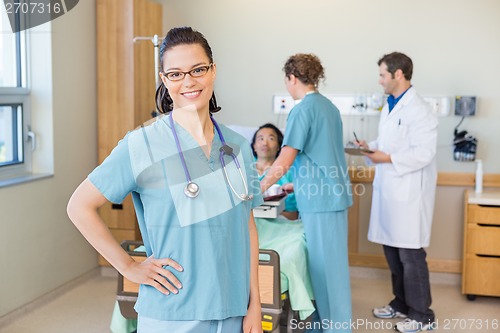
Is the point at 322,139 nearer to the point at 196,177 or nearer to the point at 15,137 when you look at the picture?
the point at 196,177

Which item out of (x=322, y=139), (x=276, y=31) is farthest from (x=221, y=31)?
(x=322, y=139)

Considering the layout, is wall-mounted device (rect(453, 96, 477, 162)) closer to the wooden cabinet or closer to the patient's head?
the patient's head

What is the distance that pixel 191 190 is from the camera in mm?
1302

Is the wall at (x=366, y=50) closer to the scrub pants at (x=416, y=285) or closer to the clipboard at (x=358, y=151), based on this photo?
the clipboard at (x=358, y=151)

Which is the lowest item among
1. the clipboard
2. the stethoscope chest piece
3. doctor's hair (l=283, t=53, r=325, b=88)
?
the clipboard

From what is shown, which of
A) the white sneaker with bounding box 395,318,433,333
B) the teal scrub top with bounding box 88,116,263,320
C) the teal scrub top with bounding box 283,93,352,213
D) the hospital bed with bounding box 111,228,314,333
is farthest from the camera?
the white sneaker with bounding box 395,318,433,333

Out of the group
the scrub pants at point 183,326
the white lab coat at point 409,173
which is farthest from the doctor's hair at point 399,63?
the scrub pants at point 183,326

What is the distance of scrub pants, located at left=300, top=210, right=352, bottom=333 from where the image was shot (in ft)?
9.38

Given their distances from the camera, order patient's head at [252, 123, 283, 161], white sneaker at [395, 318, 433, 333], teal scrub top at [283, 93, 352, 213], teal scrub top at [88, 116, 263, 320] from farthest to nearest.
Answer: patient's head at [252, 123, 283, 161], white sneaker at [395, 318, 433, 333], teal scrub top at [283, 93, 352, 213], teal scrub top at [88, 116, 263, 320]

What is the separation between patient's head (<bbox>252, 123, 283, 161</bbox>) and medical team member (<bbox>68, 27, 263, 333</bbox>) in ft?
7.45

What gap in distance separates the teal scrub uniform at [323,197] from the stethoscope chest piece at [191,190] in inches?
59.5

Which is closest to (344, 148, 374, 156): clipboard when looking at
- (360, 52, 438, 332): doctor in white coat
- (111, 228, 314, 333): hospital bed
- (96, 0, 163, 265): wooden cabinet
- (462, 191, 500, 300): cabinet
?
(360, 52, 438, 332): doctor in white coat

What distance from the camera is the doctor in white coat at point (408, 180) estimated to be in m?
3.24

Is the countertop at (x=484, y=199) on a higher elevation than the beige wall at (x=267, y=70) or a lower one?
lower
